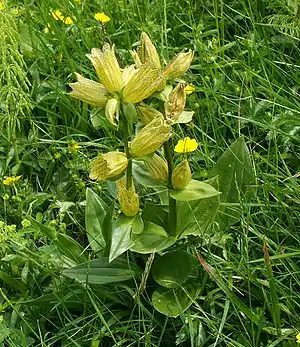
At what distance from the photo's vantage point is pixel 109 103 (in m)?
1.51

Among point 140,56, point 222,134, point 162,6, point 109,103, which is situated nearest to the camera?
point 109,103

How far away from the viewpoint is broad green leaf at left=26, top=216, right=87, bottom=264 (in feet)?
5.90

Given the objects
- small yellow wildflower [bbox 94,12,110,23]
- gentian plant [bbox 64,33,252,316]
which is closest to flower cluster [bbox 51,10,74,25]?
small yellow wildflower [bbox 94,12,110,23]

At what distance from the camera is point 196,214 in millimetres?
1771

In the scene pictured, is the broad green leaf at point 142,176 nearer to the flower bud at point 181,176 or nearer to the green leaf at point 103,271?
the flower bud at point 181,176

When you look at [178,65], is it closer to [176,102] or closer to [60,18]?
[176,102]

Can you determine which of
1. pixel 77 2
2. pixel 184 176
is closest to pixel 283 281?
pixel 184 176

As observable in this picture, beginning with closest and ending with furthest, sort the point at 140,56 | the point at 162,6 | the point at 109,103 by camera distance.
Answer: the point at 109,103, the point at 140,56, the point at 162,6

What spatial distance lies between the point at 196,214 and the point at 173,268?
147 millimetres

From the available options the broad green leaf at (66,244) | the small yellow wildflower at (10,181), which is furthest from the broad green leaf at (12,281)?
the small yellow wildflower at (10,181)

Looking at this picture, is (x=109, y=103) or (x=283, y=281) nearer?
(x=109, y=103)

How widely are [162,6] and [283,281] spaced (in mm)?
1164

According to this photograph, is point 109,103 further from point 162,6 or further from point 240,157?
point 162,6

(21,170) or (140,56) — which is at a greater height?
(140,56)
